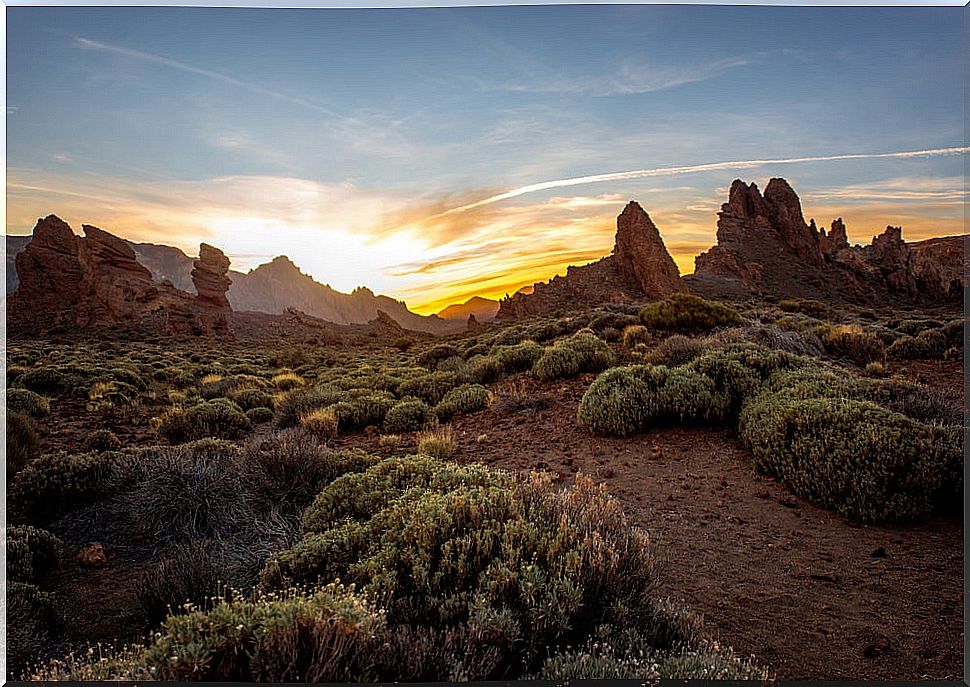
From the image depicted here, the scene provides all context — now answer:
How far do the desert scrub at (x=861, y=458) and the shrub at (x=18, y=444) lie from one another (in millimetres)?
6000

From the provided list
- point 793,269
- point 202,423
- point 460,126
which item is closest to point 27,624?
point 202,423

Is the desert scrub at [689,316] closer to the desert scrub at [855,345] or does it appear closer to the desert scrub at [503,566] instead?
the desert scrub at [855,345]

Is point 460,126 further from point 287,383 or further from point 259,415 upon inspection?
point 287,383

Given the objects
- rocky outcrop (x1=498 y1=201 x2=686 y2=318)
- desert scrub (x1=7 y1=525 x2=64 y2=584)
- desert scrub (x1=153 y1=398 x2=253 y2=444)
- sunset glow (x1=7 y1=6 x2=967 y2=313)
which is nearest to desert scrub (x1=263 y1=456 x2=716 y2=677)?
desert scrub (x1=7 y1=525 x2=64 y2=584)

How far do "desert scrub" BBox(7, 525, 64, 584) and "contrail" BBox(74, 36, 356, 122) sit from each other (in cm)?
406

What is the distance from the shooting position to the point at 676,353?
7922 millimetres

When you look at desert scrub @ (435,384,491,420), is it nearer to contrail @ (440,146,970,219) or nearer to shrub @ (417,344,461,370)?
contrail @ (440,146,970,219)

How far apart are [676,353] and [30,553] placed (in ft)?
23.8

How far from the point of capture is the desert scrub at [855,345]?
9336mm

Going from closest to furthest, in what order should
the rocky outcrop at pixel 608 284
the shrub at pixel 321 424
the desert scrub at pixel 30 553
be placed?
the desert scrub at pixel 30 553, the shrub at pixel 321 424, the rocky outcrop at pixel 608 284

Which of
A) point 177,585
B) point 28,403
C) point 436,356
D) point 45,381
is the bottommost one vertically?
point 177,585

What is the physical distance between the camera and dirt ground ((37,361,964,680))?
98.7 inches

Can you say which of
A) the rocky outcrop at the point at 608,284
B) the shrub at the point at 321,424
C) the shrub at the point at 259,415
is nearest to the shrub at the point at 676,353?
the rocky outcrop at the point at 608,284

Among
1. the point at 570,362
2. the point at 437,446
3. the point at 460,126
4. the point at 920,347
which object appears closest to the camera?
the point at 437,446
